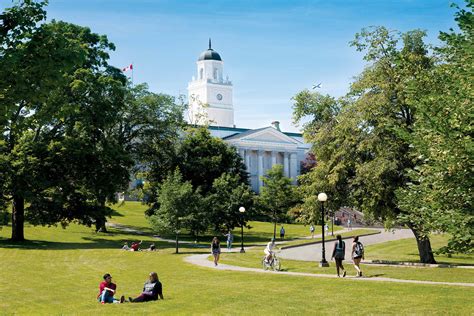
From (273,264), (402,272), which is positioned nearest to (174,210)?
(273,264)

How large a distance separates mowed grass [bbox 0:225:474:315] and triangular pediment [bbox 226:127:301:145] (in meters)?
78.3

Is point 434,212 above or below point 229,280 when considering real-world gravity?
above

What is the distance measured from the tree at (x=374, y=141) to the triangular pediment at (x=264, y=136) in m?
75.9

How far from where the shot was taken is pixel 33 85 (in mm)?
11320

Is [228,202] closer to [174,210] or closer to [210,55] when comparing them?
[174,210]

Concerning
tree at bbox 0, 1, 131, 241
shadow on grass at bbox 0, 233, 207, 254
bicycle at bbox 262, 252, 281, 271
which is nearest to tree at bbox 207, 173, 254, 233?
shadow on grass at bbox 0, 233, 207, 254

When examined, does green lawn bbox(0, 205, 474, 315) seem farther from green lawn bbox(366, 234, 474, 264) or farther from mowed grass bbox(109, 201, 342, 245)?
mowed grass bbox(109, 201, 342, 245)

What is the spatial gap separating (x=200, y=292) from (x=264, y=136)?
310 feet

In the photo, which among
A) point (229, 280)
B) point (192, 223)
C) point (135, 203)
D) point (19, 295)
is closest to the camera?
point (19, 295)

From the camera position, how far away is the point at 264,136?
112 m

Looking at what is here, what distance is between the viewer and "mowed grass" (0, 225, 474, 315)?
14.8m

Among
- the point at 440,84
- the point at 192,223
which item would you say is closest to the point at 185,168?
the point at 192,223

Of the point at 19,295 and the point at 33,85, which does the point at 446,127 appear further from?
the point at 19,295

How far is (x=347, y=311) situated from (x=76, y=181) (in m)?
34.0
